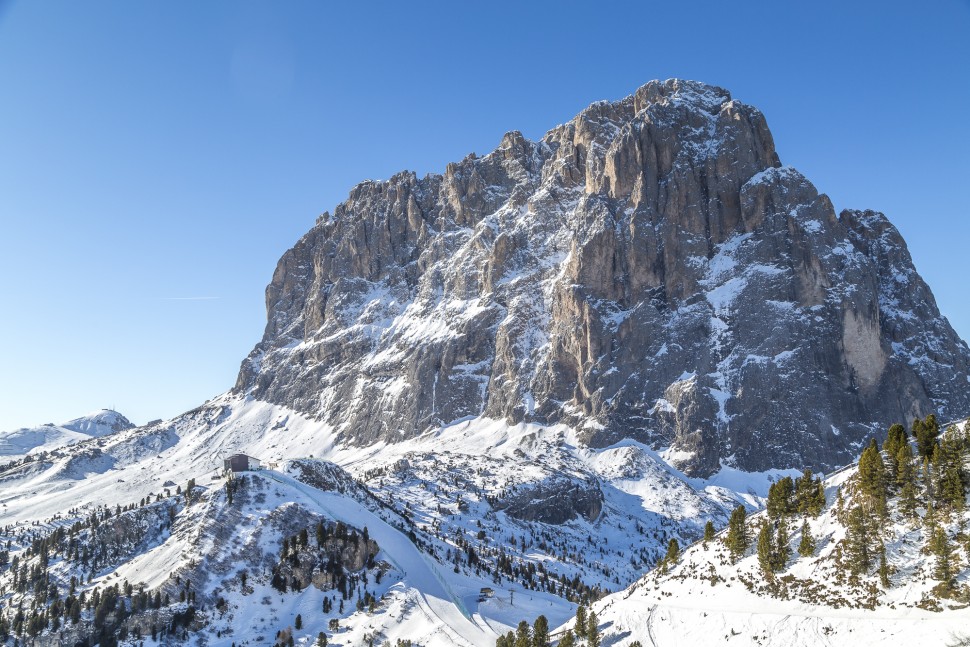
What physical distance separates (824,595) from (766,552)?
1006 cm

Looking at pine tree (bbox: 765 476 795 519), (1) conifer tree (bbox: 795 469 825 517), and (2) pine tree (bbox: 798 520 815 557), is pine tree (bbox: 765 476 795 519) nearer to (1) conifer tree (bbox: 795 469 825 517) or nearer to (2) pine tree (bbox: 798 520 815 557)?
(1) conifer tree (bbox: 795 469 825 517)

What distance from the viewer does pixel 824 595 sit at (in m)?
89.1

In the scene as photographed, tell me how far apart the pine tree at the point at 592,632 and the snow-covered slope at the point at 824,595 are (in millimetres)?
1762

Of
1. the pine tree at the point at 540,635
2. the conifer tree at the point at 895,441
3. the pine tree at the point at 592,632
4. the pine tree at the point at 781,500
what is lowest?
the pine tree at the point at 540,635

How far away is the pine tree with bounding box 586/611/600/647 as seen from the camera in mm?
100219

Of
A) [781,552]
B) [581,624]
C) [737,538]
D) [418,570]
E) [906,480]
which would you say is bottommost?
[418,570]

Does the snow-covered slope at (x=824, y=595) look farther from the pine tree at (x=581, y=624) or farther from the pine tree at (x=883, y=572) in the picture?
the pine tree at (x=581, y=624)

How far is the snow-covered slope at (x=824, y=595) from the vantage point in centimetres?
7994

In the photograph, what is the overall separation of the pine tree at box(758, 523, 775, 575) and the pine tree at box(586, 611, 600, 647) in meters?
22.8

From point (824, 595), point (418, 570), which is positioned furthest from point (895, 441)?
point (418, 570)

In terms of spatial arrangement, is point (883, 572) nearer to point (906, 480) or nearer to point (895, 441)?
point (906, 480)

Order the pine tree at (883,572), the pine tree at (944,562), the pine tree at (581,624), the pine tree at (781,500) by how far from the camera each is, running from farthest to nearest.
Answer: the pine tree at (781,500)
the pine tree at (581,624)
the pine tree at (883,572)
the pine tree at (944,562)

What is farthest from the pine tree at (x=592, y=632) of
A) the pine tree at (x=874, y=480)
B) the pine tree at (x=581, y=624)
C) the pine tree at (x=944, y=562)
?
the pine tree at (x=944, y=562)

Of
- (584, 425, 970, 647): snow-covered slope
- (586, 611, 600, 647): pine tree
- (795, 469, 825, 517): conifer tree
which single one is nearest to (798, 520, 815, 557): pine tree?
(584, 425, 970, 647): snow-covered slope
